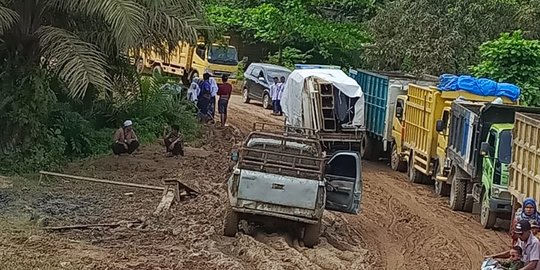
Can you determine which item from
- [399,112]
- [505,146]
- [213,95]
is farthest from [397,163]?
[505,146]

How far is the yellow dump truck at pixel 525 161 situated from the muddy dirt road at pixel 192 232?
3.89 ft

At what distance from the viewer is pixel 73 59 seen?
634 inches

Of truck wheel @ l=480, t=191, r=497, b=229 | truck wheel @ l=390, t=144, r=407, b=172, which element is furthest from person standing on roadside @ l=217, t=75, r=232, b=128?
truck wheel @ l=480, t=191, r=497, b=229

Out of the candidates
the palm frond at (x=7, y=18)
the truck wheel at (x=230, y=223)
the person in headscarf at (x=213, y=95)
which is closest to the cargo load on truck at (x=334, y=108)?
the person in headscarf at (x=213, y=95)

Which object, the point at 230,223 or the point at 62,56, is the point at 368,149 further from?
the point at 230,223

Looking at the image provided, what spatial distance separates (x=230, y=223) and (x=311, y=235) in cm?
121

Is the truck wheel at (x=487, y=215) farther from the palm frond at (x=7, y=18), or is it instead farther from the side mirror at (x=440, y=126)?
the palm frond at (x=7, y=18)

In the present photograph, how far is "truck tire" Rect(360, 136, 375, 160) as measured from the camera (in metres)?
25.9

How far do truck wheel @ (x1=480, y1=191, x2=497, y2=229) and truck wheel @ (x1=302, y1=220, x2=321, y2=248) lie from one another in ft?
13.4

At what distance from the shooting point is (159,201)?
16266 mm

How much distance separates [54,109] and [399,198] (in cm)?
783

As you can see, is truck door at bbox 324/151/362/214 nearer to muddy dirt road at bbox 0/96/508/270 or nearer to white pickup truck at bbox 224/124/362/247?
white pickup truck at bbox 224/124/362/247

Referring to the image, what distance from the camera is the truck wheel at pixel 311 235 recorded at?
1372 centimetres

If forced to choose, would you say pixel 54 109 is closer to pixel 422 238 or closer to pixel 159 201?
pixel 159 201
